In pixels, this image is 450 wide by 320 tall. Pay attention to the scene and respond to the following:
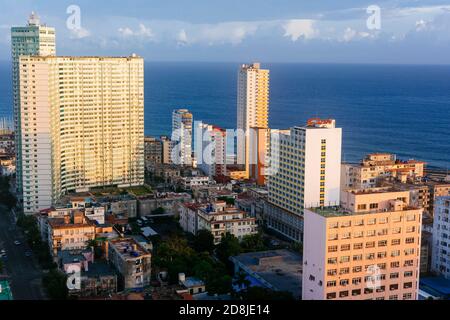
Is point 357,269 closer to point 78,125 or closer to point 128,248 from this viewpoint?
point 128,248

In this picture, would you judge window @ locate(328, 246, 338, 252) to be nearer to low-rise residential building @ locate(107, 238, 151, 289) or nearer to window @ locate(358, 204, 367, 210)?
window @ locate(358, 204, 367, 210)

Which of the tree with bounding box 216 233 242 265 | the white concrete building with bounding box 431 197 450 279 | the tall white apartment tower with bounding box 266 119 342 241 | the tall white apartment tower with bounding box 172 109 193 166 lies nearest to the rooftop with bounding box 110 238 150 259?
the tree with bounding box 216 233 242 265

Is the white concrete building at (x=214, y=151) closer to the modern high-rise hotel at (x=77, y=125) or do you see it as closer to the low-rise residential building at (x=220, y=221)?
the modern high-rise hotel at (x=77, y=125)

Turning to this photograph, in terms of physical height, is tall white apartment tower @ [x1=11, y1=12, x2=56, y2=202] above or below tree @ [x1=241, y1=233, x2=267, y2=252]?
above

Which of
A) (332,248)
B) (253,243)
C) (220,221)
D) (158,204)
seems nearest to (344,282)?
(332,248)
